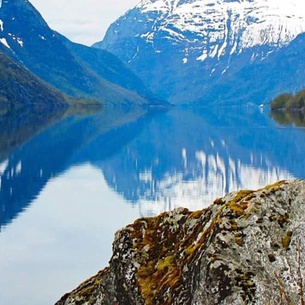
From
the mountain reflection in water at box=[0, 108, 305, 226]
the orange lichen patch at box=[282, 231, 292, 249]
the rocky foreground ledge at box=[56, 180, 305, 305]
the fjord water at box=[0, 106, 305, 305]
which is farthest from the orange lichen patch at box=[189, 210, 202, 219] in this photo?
the mountain reflection in water at box=[0, 108, 305, 226]

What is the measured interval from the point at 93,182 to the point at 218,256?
65526mm

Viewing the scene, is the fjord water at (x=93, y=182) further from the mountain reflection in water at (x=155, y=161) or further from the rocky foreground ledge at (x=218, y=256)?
the rocky foreground ledge at (x=218, y=256)

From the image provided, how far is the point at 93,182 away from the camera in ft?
249

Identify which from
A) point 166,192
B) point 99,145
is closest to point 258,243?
Result: point 166,192

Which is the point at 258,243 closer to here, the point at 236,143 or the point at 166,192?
the point at 166,192

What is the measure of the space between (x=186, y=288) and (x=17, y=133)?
135662 millimetres

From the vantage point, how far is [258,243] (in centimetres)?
1116

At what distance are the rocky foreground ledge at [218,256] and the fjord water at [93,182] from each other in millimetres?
17412

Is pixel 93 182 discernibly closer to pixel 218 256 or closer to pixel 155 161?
pixel 155 161

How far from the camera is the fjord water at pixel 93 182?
119 ft

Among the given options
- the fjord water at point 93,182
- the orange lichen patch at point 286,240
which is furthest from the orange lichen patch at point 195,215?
the fjord water at point 93,182

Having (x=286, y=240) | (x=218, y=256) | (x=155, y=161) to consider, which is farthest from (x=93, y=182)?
(x=218, y=256)

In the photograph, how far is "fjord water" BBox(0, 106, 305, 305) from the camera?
36.3 metres

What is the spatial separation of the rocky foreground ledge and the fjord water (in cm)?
1741
